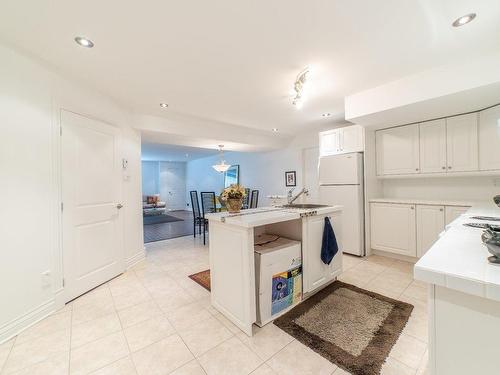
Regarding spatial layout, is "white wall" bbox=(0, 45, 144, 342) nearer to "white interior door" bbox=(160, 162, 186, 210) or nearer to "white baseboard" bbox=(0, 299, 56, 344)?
"white baseboard" bbox=(0, 299, 56, 344)

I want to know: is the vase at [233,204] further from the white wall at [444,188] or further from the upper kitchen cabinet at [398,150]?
the white wall at [444,188]

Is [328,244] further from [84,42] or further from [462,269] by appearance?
[84,42]

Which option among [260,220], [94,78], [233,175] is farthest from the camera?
[233,175]

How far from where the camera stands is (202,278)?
280 cm

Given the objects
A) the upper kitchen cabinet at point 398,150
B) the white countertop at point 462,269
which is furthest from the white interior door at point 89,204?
the upper kitchen cabinet at point 398,150

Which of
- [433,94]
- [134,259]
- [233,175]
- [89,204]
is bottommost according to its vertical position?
[134,259]

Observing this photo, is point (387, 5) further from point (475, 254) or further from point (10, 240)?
point (10, 240)

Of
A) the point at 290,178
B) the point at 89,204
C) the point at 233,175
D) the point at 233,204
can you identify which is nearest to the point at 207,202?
the point at 290,178

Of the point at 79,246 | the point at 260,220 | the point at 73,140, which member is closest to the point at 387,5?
the point at 260,220

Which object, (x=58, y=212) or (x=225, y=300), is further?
(x=58, y=212)

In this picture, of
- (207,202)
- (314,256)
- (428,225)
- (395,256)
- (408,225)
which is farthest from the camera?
(207,202)

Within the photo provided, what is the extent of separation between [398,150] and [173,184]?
366 inches

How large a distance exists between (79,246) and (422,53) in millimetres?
4076

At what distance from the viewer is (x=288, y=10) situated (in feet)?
4.92
